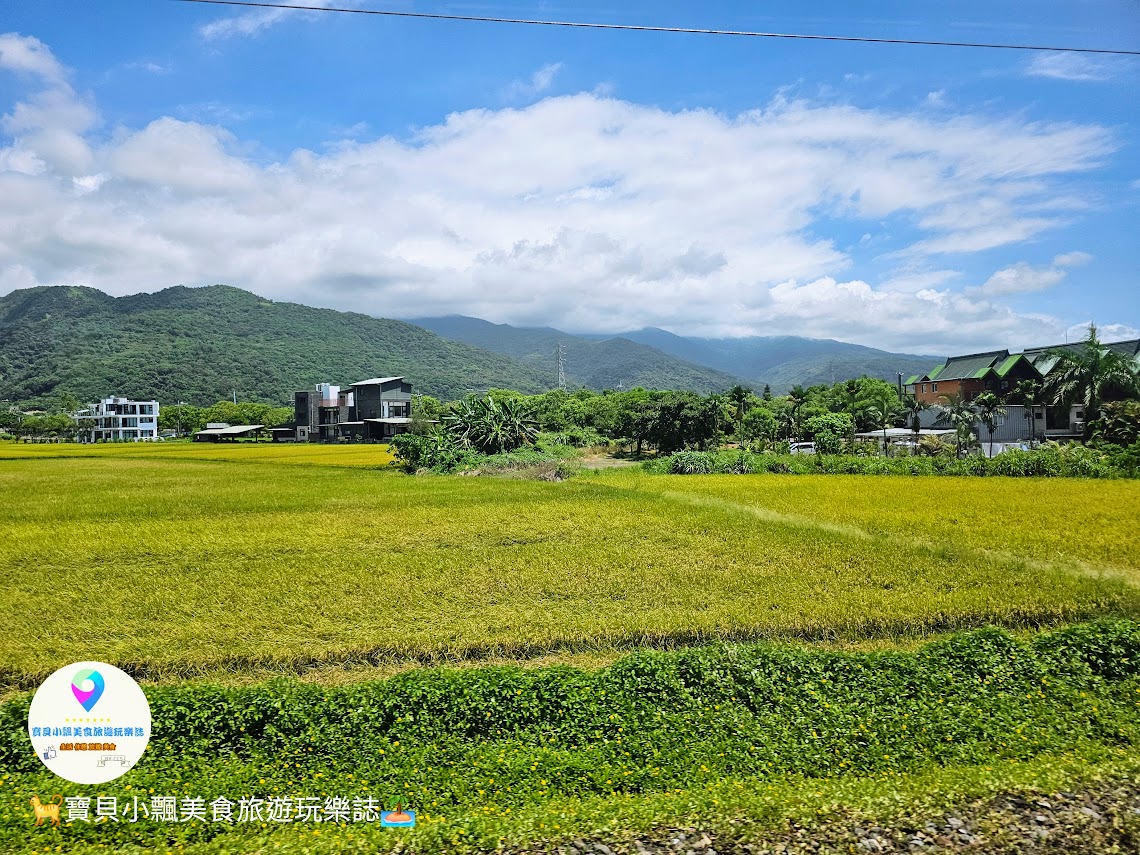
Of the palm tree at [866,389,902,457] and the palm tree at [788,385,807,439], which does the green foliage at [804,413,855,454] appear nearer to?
the palm tree at [788,385,807,439]

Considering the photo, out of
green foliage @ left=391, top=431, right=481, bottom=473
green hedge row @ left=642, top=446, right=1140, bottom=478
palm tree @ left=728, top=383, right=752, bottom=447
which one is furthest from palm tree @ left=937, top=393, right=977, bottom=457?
green foliage @ left=391, top=431, right=481, bottom=473

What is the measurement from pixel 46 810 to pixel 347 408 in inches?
2183

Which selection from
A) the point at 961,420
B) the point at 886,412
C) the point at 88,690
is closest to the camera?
the point at 88,690

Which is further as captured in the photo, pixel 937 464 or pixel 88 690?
pixel 937 464

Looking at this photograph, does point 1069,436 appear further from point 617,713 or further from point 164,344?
point 164,344

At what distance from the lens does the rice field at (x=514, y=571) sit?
306 inches

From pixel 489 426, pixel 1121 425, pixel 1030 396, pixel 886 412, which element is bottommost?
pixel 1121 425

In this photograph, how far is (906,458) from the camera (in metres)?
28.7

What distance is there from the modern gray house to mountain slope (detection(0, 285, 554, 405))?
30.5m

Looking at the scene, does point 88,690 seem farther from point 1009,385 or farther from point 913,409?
point 1009,385

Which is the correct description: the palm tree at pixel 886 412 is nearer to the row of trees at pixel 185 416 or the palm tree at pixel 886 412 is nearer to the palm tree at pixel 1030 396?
the palm tree at pixel 1030 396

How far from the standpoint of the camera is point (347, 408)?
2256 inches

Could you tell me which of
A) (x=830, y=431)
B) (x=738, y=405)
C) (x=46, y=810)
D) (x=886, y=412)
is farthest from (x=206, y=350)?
(x=46, y=810)

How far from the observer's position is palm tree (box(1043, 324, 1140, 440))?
36656 mm
